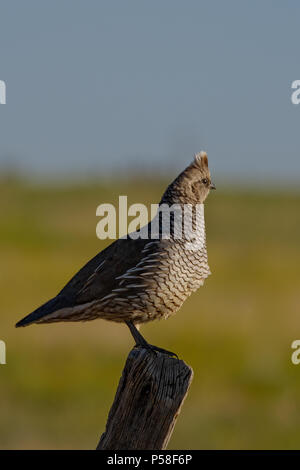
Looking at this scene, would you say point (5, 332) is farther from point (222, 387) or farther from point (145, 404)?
→ point (145, 404)

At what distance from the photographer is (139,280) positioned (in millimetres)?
6695

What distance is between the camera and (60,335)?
2103 cm

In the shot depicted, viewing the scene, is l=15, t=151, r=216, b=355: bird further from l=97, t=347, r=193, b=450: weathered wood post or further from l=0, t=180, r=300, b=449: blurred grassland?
l=0, t=180, r=300, b=449: blurred grassland

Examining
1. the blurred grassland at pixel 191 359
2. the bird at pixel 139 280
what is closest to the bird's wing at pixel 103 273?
the bird at pixel 139 280

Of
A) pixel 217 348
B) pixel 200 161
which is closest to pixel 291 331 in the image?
pixel 217 348

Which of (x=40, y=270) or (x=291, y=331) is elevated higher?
(x=40, y=270)

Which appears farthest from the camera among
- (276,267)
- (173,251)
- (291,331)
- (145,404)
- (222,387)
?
(276,267)

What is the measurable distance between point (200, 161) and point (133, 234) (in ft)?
2.31

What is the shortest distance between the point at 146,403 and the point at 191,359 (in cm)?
1505

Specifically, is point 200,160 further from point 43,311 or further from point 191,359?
point 191,359

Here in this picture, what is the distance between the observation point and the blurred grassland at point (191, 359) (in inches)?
645

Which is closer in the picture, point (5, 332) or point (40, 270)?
point (5, 332)

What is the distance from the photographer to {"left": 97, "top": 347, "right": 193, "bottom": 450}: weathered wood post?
543cm

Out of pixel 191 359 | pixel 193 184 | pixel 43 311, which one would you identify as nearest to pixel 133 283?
pixel 43 311
